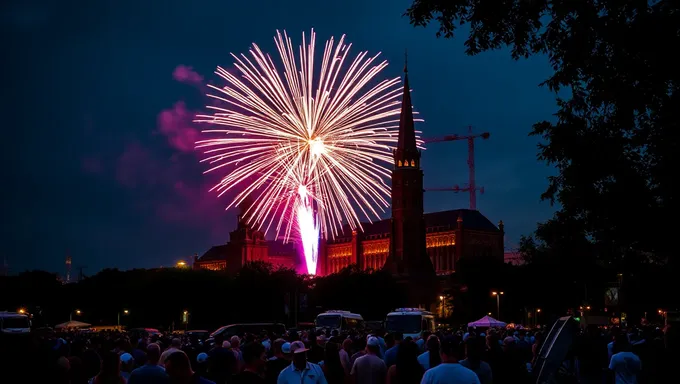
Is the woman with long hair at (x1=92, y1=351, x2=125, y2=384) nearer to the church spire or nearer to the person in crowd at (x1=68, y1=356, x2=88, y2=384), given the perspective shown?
the person in crowd at (x1=68, y1=356, x2=88, y2=384)

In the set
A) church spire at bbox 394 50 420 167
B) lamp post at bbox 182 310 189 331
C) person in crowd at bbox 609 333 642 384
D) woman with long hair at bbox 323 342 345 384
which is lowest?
lamp post at bbox 182 310 189 331

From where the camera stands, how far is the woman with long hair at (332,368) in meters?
13.5

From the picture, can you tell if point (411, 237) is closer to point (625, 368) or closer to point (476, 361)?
point (625, 368)

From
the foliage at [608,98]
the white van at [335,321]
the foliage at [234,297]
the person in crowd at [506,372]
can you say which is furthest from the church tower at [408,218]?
the person in crowd at [506,372]

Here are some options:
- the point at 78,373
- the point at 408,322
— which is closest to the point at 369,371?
the point at 78,373

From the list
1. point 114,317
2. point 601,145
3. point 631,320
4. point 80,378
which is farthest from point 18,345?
point 114,317

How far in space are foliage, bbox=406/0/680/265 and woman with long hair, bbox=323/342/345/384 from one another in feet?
21.9

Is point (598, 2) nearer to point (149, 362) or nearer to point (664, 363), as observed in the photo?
point (664, 363)

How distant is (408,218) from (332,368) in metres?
137

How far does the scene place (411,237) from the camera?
490 ft

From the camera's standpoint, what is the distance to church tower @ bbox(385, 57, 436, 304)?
5792 inches

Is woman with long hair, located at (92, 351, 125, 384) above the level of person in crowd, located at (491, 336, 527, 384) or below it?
above

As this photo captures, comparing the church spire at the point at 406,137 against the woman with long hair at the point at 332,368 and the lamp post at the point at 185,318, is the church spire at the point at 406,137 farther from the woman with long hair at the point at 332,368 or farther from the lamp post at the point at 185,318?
the woman with long hair at the point at 332,368

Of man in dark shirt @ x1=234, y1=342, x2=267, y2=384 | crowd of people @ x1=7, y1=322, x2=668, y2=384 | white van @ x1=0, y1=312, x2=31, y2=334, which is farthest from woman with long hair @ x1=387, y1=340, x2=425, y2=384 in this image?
white van @ x1=0, y1=312, x2=31, y2=334
